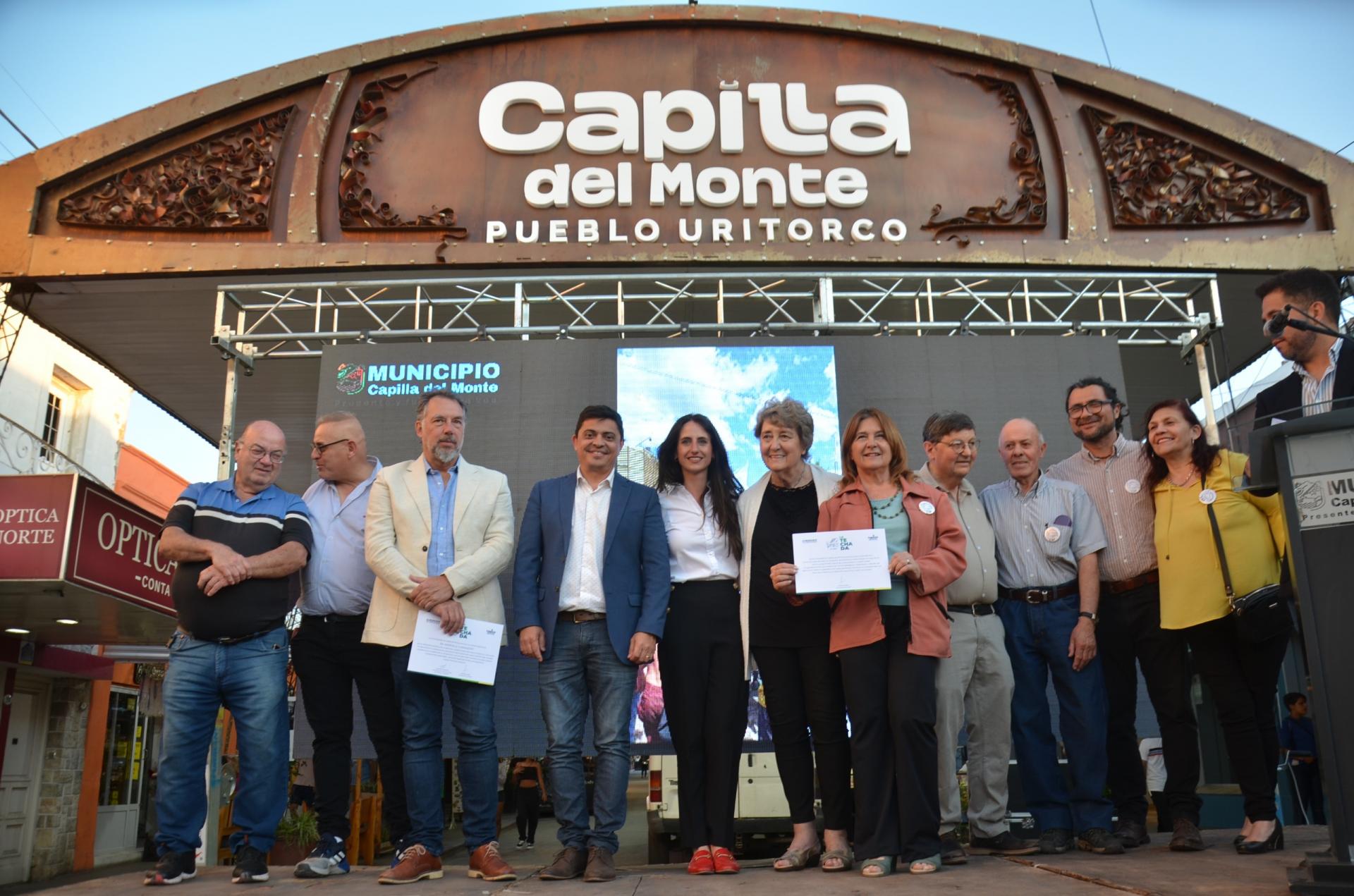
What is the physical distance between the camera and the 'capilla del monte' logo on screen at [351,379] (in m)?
6.52

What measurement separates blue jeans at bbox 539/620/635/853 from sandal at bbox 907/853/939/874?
90cm

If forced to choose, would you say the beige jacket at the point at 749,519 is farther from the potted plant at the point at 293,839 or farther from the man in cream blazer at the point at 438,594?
the potted plant at the point at 293,839

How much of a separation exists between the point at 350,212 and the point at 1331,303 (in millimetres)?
5894

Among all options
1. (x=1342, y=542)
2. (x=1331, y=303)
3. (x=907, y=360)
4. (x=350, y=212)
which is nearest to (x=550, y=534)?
(x=1342, y=542)

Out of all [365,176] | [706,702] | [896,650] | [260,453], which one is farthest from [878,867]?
[365,176]

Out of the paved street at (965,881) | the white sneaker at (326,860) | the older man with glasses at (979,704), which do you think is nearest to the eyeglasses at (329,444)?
the white sneaker at (326,860)

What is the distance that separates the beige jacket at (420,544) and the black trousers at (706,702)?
0.64 meters

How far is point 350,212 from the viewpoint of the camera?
23.3ft

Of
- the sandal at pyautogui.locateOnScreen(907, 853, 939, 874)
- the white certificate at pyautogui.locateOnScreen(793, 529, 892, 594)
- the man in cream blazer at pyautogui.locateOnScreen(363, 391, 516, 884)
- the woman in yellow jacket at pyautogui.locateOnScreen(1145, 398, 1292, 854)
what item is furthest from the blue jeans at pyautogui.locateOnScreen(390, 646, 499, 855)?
the woman in yellow jacket at pyautogui.locateOnScreen(1145, 398, 1292, 854)

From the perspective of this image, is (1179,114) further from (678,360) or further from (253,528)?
(253,528)

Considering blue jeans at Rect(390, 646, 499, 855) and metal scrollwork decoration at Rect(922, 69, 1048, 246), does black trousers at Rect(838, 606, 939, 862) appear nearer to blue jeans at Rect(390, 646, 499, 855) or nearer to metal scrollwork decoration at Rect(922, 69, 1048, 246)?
blue jeans at Rect(390, 646, 499, 855)

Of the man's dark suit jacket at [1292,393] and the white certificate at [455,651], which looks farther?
the white certificate at [455,651]

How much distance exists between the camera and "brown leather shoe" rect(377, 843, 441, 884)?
3.13 metres

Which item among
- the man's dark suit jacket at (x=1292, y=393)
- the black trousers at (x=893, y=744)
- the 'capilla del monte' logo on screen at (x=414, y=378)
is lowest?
the black trousers at (x=893, y=744)
